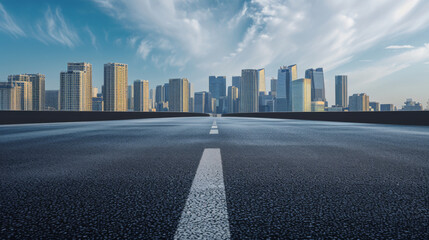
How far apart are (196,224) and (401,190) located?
2.00 meters

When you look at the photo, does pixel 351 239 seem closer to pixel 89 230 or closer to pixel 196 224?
pixel 196 224

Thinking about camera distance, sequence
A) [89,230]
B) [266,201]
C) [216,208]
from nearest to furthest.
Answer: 1. [89,230]
2. [216,208]
3. [266,201]

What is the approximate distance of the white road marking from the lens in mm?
1664

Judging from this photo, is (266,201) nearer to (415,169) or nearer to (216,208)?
(216,208)

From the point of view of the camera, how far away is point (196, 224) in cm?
180

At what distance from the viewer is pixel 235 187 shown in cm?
271

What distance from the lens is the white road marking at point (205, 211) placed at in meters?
1.66

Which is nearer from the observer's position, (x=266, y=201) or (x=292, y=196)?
(x=266, y=201)

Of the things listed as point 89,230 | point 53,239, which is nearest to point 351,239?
point 89,230

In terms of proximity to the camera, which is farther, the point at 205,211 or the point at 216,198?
the point at 216,198

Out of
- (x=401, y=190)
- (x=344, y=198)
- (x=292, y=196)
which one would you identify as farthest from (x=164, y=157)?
(x=401, y=190)

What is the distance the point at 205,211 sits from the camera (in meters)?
2.04

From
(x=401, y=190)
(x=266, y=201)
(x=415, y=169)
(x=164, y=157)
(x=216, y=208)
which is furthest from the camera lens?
(x=164, y=157)

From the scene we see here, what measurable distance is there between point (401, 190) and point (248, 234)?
5.91ft
